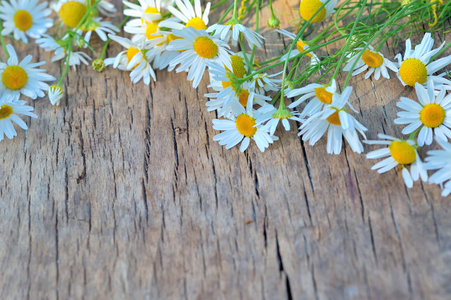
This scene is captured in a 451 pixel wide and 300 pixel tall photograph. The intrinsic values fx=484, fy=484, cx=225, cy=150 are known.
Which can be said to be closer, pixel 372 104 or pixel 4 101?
pixel 372 104

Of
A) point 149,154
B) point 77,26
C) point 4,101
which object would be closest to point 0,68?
point 4,101

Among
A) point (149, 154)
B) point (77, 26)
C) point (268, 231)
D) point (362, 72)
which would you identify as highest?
point (77, 26)

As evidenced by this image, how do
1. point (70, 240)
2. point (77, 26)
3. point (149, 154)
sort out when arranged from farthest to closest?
1. point (77, 26)
2. point (149, 154)
3. point (70, 240)

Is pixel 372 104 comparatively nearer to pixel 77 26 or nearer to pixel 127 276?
pixel 127 276

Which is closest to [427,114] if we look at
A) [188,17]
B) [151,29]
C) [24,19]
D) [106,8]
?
[188,17]

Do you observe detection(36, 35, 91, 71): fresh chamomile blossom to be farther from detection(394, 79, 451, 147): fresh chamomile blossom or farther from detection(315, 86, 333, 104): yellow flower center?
detection(394, 79, 451, 147): fresh chamomile blossom

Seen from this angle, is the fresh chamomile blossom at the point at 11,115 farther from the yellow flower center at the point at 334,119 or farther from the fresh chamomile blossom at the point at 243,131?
the yellow flower center at the point at 334,119
